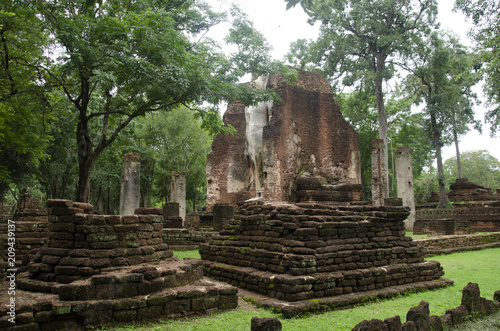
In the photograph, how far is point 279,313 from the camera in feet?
16.1

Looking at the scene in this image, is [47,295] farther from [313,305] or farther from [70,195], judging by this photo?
[70,195]

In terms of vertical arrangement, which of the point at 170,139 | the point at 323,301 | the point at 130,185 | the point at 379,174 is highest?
the point at 170,139

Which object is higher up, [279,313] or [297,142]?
[297,142]

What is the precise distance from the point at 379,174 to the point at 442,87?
370 inches

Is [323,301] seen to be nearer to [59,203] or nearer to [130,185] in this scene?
[59,203]

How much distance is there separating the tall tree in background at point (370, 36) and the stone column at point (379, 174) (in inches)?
94.4

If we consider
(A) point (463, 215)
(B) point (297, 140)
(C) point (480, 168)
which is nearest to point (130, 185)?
(B) point (297, 140)

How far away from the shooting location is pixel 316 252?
5.84m

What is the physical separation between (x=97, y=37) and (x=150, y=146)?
17.0m

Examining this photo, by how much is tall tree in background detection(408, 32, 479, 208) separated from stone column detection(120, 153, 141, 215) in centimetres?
1865

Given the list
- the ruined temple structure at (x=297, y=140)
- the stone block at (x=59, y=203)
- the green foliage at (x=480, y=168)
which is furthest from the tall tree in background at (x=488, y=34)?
the green foliage at (x=480, y=168)

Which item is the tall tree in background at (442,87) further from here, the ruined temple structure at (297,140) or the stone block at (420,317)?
the stone block at (420,317)

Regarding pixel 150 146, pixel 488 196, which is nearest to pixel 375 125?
pixel 488 196

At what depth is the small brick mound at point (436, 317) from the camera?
11.0ft
